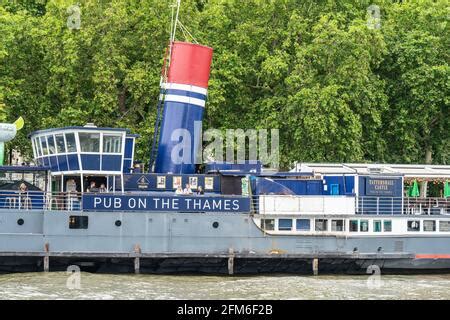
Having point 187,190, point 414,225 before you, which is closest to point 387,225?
point 414,225

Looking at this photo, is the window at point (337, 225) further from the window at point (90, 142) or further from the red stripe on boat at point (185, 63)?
the window at point (90, 142)

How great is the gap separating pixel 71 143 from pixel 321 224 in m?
9.40

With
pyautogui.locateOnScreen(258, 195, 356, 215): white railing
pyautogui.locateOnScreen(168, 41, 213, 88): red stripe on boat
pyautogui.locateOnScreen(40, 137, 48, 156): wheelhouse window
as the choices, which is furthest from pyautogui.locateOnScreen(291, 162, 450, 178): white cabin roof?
pyautogui.locateOnScreen(40, 137, 48, 156): wheelhouse window

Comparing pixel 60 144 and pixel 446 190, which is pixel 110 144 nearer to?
pixel 60 144

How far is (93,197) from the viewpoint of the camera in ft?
129

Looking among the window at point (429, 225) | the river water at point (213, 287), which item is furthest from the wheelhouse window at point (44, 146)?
the window at point (429, 225)

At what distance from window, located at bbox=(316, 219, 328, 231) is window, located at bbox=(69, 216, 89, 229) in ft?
27.2

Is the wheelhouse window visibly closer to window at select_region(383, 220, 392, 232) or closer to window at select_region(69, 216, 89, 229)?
window at select_region(69, 216, 89, 229)

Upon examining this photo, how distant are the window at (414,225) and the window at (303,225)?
3.88m

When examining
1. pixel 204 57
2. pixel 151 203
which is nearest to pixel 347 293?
pixel 151 203

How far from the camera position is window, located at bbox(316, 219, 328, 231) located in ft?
135
